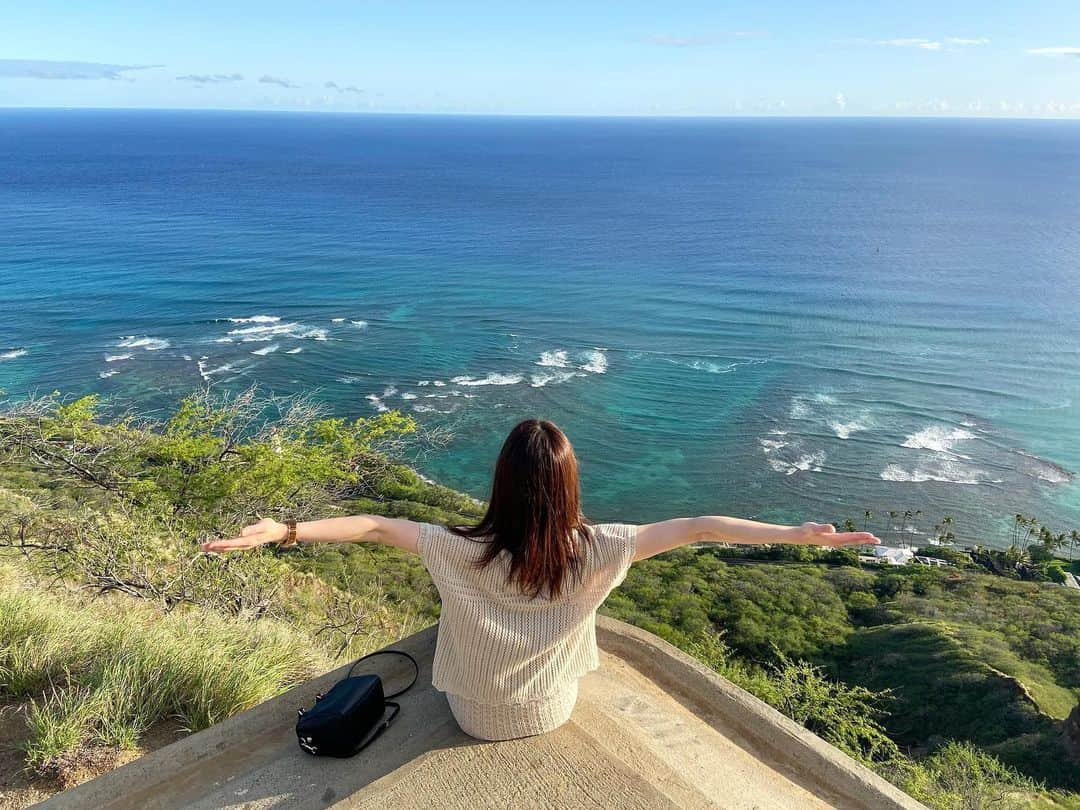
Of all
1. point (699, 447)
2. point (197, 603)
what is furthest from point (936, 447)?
point (197, 603)

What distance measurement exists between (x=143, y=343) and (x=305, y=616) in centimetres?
3795

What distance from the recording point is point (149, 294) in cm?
5200

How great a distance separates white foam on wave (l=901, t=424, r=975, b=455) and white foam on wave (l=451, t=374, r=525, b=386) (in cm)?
2017

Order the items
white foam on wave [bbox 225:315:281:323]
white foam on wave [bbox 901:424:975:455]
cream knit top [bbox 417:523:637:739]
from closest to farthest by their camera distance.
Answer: cream knit top [bbox 417:523:637:739], white foam on wave [bbox 901:424:975:455], white foam on wave [bbox 225:315:281:323]

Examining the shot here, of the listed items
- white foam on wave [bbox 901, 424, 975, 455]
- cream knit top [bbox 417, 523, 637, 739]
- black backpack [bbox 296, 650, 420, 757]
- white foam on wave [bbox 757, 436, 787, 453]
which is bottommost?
white foam on wave [bbox 757, 436, 787, 453]

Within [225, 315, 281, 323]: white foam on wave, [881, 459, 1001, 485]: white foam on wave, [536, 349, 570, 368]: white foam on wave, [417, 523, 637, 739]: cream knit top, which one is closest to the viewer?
[417, 523, 637, 739]: cream knit top

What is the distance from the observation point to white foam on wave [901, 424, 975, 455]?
3681 cm

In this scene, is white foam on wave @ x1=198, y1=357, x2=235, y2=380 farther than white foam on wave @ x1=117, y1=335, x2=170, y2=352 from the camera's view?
No

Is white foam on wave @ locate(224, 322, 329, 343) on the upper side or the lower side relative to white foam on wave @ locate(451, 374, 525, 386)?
upper

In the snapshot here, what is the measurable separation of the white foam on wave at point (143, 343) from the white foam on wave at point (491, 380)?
16.4m

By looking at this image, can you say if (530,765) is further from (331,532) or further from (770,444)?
(770,444)

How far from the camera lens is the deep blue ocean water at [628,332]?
35.1 meters

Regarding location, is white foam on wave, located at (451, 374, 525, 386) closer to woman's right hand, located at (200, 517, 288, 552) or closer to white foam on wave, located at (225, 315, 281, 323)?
white foam on wave, located at (225, 315, 281, 323)

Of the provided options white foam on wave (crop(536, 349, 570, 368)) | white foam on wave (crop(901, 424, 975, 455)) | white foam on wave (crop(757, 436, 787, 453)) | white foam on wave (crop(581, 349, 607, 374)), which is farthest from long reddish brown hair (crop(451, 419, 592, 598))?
white foam on wave (crop(536, 349, 570, 368))
